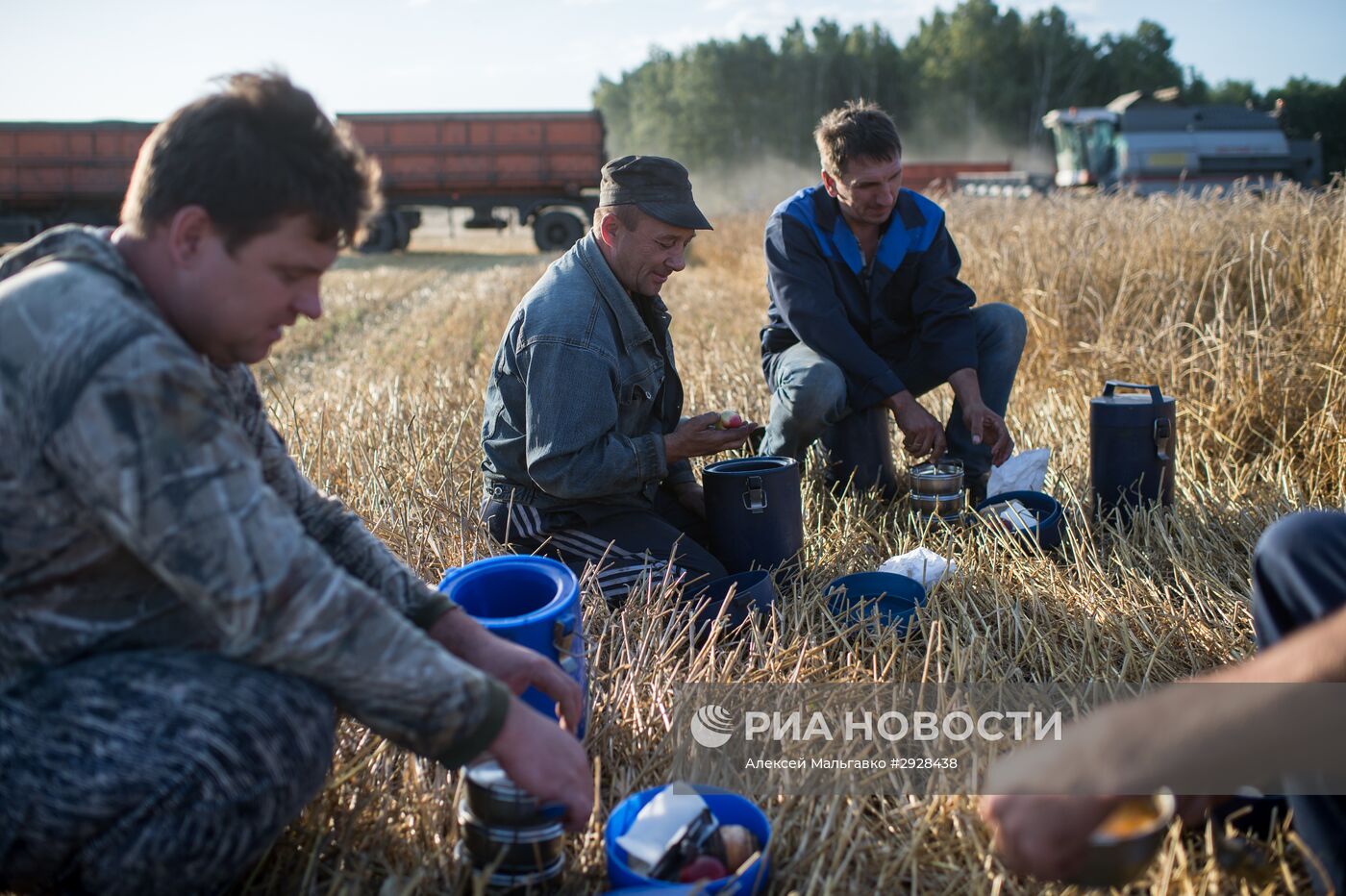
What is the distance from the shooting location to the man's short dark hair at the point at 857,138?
12.7 feet

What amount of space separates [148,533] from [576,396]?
1654 mm

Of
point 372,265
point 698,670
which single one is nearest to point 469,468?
point 698,670

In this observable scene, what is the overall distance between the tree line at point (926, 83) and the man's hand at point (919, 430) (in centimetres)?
5558

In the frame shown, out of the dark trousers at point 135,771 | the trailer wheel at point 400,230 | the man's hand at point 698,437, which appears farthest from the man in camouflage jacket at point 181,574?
the trailer wheel at point 400,230

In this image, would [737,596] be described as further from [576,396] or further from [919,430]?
[919,430]

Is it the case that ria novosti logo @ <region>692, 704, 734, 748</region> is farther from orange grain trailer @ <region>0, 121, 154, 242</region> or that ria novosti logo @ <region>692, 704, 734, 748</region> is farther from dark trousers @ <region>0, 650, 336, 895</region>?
orange grain trailer @ <region>0, 121, 154, 242</region>

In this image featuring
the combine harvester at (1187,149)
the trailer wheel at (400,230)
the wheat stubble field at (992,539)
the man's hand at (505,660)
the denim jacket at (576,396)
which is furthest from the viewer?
the trailer wheel at (400,230)

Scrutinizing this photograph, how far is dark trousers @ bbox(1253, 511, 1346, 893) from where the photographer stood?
1456 mm

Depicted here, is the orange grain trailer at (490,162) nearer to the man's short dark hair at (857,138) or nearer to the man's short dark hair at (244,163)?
the man's short dark hair at (857,138)

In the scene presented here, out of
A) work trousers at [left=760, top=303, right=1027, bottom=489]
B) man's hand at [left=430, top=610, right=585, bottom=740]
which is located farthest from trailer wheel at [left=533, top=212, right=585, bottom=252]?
man's hand at [left=430, top=610, right=585, bottom=740]

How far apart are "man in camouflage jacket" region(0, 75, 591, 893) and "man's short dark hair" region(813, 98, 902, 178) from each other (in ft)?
8.72

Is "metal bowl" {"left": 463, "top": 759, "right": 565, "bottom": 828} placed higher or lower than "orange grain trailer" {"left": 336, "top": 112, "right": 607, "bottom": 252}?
lower

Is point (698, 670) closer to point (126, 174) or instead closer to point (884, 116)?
point (884, 116)

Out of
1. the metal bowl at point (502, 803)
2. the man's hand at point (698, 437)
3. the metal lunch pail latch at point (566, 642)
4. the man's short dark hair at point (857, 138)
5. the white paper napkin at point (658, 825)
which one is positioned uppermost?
the man's short dark hair at point (857, 138)
